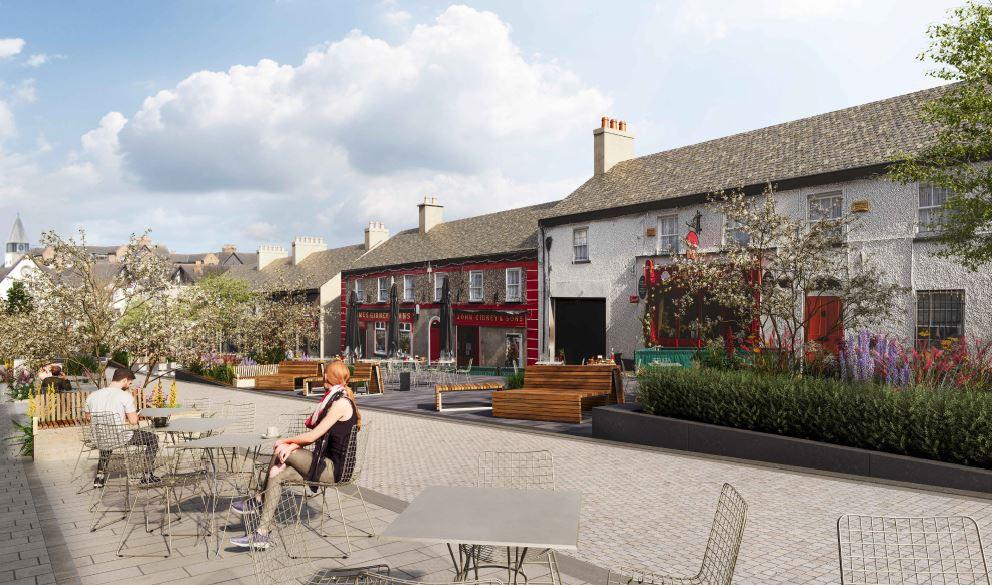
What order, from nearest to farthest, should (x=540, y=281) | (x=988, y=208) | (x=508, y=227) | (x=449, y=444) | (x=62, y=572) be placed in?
(x=62, y=572)
(x=988, y=208)
(x=449, y=444)
(x=540, y=281)
(x=508, y=227)

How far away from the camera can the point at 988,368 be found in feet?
33.9

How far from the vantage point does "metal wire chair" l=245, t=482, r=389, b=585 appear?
12.2 ft

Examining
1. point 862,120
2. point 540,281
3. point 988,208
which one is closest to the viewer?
point 988,208

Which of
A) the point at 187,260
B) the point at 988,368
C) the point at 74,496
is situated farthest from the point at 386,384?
the point at 187,260

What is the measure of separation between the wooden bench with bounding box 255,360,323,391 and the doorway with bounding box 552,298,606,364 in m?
9.59

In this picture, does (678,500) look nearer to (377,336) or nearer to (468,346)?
(468,346)

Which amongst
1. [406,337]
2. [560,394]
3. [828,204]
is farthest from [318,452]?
[406,337]

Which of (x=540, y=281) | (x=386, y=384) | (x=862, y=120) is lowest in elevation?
(x=386, y=384)

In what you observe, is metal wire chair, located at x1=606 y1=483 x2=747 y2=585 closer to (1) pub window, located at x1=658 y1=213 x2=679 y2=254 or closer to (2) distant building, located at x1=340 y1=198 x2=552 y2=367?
(1) pub window, located at x1=658 y1=213 x2=679 y2=254

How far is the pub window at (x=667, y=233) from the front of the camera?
2347 cm

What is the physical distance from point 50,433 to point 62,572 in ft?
19.8

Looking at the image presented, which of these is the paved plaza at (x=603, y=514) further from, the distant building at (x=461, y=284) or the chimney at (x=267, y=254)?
the chimney at (x=267, y=254)

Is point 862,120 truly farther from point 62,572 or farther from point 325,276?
point 325,276

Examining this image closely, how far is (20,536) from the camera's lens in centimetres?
680
